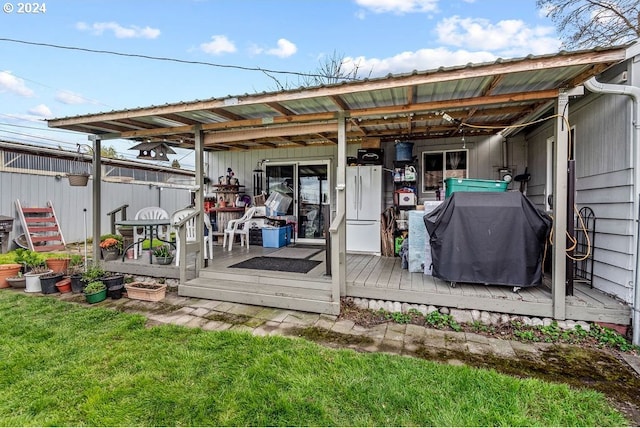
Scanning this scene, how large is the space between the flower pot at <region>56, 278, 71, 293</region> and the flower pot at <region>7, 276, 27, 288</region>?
2.29 ft

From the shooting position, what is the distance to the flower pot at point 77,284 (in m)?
4.40

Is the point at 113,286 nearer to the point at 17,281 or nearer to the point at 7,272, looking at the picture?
the point at 17,281

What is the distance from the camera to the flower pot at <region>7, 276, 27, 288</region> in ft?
15.4

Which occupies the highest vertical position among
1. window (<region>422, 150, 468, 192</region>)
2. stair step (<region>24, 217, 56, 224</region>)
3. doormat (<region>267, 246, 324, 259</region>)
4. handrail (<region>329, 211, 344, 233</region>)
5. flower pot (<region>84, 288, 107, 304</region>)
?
window (<region>422, 150, 468, 192</region>)

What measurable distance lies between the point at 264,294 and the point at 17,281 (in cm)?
400

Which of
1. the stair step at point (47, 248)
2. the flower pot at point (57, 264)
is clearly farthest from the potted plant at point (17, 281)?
the stair step at point (47, 248)

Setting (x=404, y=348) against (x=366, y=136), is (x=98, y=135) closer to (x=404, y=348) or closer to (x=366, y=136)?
(x=366, y=136)

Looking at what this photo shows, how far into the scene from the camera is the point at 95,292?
406 centimetres

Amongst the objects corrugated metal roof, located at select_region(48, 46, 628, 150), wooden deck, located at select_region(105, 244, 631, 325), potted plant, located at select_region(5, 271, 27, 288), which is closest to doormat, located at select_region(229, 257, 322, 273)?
wooden deck, located at select_region(105, 244, 631, 325)

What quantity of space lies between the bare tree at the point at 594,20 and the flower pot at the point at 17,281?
1178cm

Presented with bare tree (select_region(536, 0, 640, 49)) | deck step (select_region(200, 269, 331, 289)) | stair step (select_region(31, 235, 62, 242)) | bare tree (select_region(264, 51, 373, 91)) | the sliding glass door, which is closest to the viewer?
deck step (select_region(200, 269, 331, 289))

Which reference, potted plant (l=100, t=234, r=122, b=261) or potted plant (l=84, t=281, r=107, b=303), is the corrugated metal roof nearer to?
potted plant (l=100, t=234, r=122, b=261)

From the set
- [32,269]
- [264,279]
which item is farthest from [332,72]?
[32,269]

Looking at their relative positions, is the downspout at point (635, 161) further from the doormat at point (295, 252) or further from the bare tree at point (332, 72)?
the bare tree at point (332, 72)
